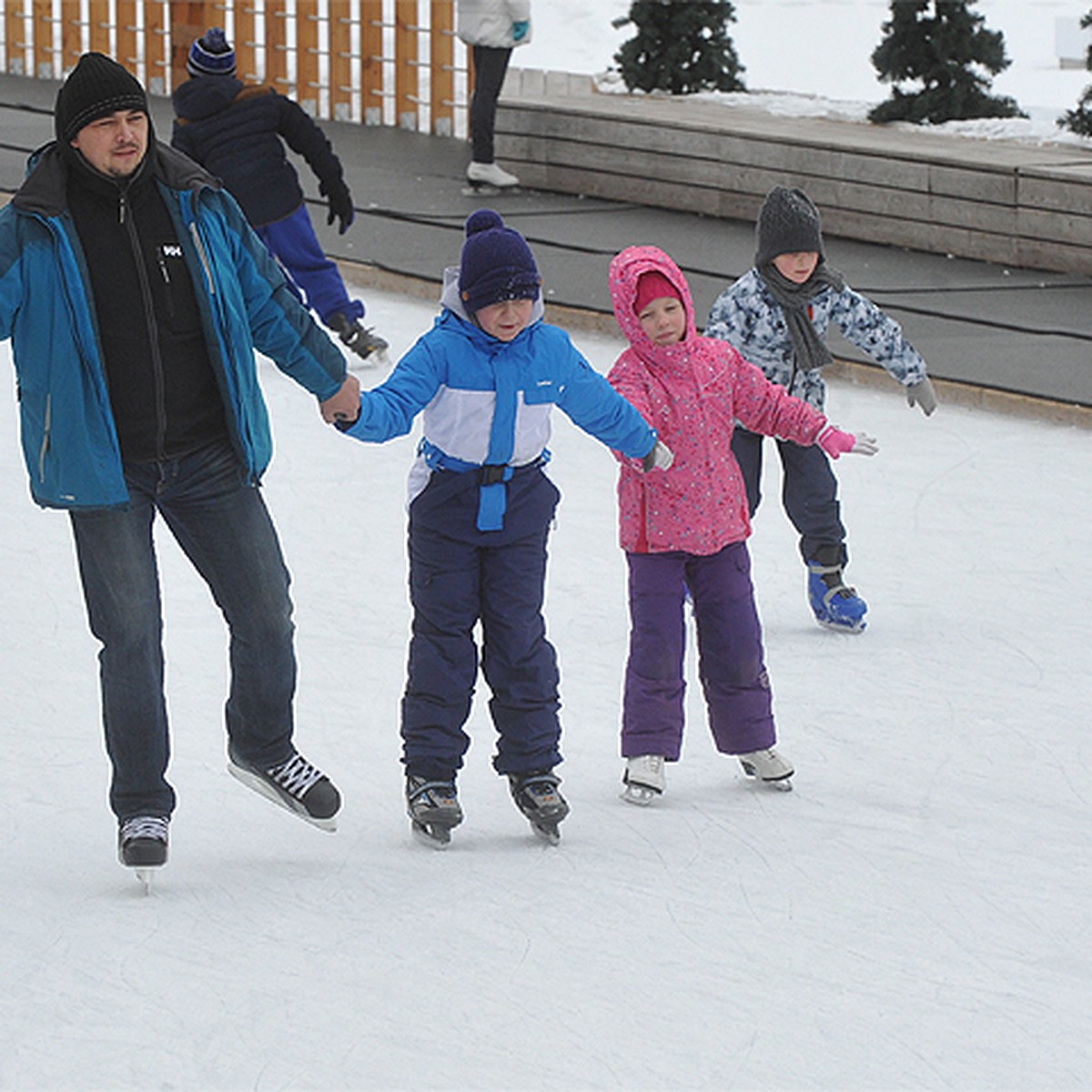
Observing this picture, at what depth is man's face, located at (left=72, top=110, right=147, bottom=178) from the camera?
2.92m

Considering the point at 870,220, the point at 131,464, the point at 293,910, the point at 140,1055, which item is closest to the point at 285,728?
the point at 293,910

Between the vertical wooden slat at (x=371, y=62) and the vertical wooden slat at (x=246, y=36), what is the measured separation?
2.93 feet

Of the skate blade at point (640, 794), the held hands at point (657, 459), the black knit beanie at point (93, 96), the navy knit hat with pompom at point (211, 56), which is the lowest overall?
the skate blade at point (640, 794)

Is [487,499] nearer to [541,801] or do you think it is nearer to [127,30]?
[541,801]

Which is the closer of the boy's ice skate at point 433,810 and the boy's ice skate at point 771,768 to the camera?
the boy's ice skate at point 433,810

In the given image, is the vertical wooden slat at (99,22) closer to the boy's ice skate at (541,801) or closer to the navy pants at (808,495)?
the navy pants at (808,495)

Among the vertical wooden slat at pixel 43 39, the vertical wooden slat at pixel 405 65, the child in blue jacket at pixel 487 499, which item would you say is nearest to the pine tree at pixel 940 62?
the vertical wooden slat at pixel 405 65

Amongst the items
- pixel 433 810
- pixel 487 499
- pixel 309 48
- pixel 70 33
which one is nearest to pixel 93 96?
pixel 487 499

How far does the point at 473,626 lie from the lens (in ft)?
11.1

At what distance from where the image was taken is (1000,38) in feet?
36.0

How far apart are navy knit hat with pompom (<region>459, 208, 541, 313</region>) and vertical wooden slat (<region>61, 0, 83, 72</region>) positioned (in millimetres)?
12321

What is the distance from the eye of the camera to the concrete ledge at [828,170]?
342 inches

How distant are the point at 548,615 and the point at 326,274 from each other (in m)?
2.60

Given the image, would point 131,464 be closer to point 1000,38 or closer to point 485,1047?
point 485,1047
